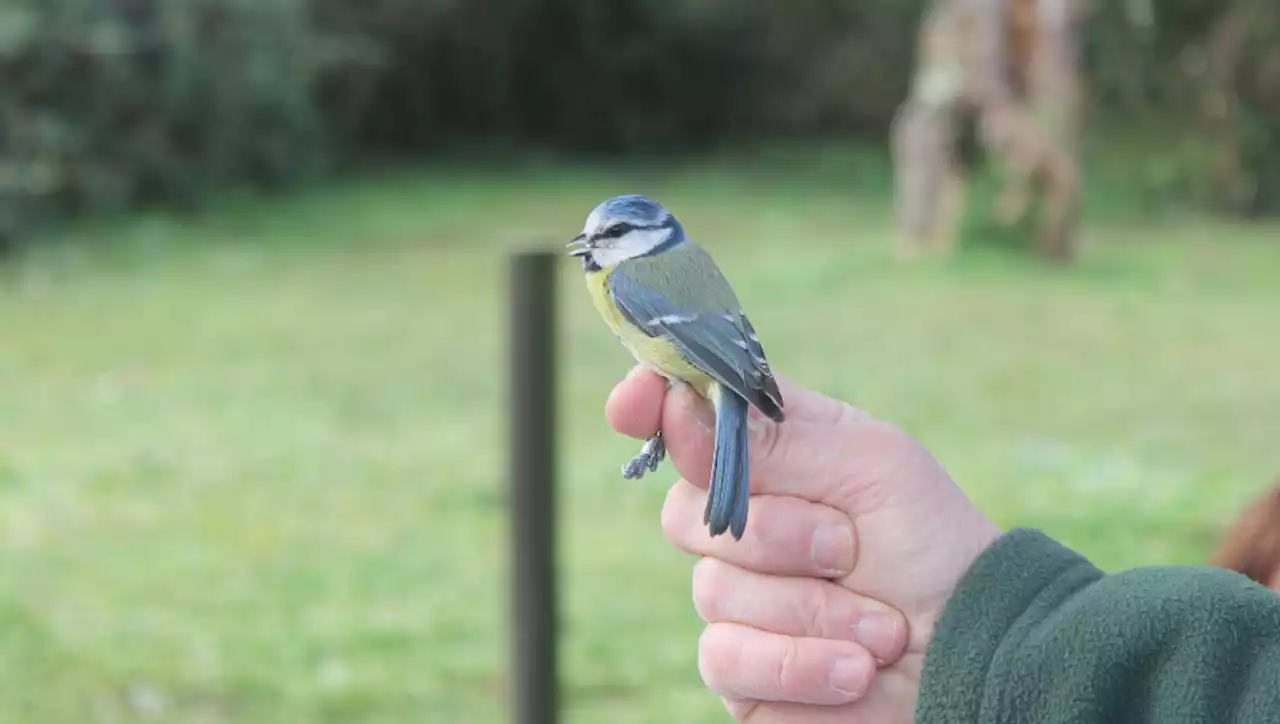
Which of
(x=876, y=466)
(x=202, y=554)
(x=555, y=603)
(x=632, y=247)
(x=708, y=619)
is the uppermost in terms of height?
(x=632, y=247)

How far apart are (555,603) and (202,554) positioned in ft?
7.57

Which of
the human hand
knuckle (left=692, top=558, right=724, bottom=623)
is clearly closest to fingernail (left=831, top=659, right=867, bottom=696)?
the human hand

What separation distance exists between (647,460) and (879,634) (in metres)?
0.23

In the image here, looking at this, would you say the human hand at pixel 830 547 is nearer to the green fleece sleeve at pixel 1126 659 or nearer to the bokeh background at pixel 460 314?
the green fleece sleeve at pixel 1126 659

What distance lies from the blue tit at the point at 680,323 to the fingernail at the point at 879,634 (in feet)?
0.52

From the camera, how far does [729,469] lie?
3.12 feet

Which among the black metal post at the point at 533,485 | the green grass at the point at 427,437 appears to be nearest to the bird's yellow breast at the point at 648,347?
the black metal post at the point at 533,485

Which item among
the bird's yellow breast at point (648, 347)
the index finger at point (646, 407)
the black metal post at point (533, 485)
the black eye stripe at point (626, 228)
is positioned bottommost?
the black metal post at point (533, 485)

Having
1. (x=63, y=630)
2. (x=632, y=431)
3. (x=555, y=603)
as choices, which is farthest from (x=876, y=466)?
(x=63, y=630)

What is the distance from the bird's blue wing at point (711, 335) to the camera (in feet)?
3.21

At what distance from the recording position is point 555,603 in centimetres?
209

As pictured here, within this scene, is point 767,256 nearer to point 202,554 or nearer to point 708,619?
point 202,554

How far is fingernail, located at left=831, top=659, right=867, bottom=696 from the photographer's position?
3.40ft

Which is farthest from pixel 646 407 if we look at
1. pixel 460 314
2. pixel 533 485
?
pixel 460 314
